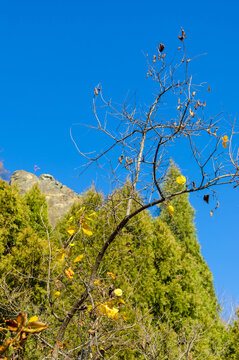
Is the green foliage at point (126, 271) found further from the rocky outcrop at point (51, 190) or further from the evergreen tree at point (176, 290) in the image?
the rocky outcrop at point (51, 190)

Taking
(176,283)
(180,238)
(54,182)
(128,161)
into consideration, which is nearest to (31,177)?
(54,182)

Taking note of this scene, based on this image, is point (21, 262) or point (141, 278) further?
point (141, 278)

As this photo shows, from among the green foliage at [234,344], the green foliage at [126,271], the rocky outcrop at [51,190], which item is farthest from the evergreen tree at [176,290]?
the rocky outcrop at [51,190]

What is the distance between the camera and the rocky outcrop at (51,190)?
26.4 meters

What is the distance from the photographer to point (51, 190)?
29.3 metres

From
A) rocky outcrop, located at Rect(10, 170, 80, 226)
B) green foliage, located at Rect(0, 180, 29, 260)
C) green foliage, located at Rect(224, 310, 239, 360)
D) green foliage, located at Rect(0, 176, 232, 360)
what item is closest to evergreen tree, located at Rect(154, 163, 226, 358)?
green foliage, located at Rect(0, 176, 232, 360)

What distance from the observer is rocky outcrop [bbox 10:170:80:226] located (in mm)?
26402

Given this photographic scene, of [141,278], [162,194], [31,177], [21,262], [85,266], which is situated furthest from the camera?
[31,177]

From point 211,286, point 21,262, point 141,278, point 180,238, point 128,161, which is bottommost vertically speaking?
point 21,262

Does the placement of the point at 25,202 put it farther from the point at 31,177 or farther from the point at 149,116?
the point at 31,177

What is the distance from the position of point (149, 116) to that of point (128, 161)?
47 centimetres

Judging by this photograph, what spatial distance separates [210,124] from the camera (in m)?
2.86

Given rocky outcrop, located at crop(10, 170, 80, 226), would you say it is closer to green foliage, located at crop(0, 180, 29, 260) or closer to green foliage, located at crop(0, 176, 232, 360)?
green foliage, located at crop(0, 176, 232, 360)

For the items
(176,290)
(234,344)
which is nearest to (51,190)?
(176,290)
